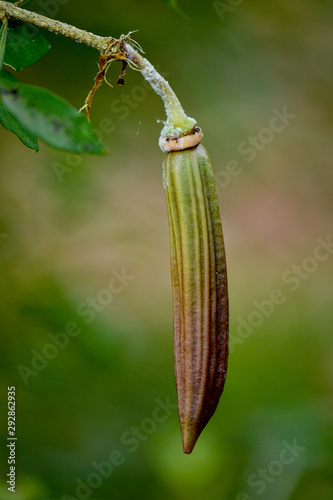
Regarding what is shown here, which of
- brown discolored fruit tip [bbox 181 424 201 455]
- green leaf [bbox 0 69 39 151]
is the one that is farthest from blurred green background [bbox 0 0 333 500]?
green leaf [bbox 0 69 39 151]

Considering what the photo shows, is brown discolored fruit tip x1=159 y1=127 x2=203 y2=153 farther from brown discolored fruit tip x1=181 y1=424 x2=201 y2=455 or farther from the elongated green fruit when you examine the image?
brown discolored fruit tip x1=181 y1=424 x2=201 y2=455

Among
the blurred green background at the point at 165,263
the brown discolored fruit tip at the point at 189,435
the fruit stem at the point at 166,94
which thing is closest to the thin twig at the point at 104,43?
the fruit stem at the point at 166,94

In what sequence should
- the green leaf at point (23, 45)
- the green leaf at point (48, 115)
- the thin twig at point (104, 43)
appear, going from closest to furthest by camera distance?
the green leaf at point (48, 115)
the thin twig at point (104, 43)
the green leaf at point (23, 45)

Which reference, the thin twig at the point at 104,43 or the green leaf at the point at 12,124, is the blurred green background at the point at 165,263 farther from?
the thin twig at the point at 104,43

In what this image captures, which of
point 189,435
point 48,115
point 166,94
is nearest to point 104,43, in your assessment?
point 166,94

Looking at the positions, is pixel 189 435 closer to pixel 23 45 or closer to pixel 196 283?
pixel 196 283

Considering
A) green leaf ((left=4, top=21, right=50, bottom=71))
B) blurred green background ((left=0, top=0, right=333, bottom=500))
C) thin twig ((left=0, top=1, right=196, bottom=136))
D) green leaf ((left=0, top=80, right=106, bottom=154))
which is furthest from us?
blurred green background ((left=0, top=0, right=333, bottom=500))
